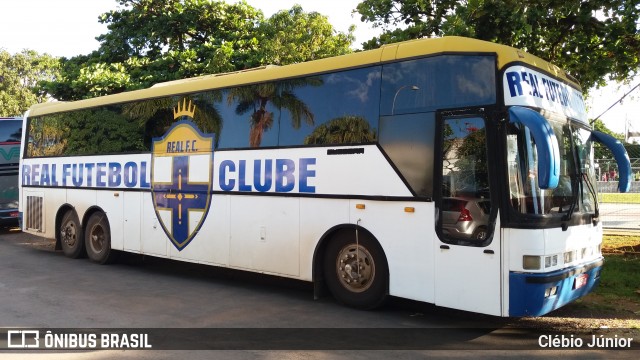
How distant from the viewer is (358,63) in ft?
22.6

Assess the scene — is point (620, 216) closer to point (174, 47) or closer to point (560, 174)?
Result: point (560, 174)

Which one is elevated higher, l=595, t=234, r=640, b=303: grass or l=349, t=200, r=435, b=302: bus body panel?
l=349, t=200, r=435, b=302: bus body panel

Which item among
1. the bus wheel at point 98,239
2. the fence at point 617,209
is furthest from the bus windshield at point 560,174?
the bus wheel at point 98,239

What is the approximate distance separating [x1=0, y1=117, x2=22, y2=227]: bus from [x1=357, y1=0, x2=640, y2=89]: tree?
11.4m

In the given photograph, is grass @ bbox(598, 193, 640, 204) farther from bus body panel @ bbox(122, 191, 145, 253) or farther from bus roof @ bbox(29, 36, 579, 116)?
bus body panel @ bbox(122, 191, 145, 253)

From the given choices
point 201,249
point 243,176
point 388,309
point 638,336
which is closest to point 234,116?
point 243,176

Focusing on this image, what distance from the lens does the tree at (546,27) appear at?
30.7ft

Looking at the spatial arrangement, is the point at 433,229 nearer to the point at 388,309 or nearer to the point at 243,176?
the point at 388,309

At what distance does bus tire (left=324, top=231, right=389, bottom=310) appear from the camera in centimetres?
659

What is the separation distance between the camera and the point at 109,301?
7402mm

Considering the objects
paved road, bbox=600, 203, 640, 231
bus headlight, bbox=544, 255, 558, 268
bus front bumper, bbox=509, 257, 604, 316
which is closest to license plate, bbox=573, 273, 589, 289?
bus front bumper, bbox=509, 257, 604, 316

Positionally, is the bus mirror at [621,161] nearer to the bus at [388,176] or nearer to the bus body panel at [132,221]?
the bus at [388,176]

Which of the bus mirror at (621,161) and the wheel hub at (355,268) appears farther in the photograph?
the wheel hub at (355,268)

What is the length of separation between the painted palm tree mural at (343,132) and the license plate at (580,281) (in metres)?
2.76
